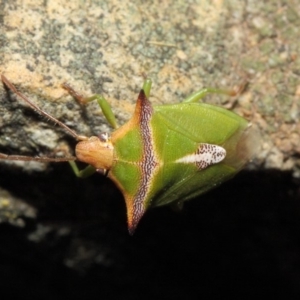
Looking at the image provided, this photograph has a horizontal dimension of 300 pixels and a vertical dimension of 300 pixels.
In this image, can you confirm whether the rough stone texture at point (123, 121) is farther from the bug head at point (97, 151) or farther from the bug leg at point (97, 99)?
the bug head at point (97, 151)

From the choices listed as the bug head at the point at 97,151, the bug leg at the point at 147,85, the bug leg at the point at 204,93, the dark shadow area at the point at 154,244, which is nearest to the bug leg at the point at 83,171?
the bug head at the point at 97,151

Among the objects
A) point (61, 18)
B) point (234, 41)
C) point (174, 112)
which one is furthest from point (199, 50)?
point (61, 18)

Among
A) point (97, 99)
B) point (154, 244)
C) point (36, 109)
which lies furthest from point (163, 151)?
point (154, 244)

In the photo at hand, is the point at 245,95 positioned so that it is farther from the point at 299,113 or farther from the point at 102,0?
the point at 102,0

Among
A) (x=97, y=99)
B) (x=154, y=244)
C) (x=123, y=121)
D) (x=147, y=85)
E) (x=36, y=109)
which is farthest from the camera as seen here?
(x=154, y=244)

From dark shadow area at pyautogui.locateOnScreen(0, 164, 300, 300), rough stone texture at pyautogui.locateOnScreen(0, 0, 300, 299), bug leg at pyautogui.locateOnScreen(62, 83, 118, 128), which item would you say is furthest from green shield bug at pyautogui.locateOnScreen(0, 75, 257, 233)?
dark shadow area at pyautogui.locateOnScreen(0, 164, 300, 300)

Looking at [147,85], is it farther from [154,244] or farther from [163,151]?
[154,244]

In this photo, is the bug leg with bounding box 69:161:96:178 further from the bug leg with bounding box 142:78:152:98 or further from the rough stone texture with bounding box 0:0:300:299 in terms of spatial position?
the bug leg with bounding box 142:78:152:98
